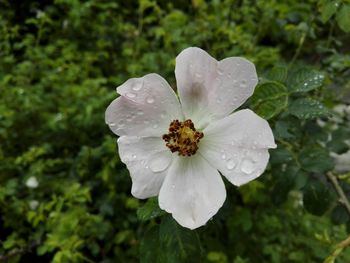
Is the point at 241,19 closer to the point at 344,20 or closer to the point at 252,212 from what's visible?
the point at 252,212

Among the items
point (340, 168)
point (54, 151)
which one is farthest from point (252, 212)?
point (54, 151)

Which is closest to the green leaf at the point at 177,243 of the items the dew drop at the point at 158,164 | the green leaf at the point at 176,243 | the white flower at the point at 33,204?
the green leaf at the point at 176,243

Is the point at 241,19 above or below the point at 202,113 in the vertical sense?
below

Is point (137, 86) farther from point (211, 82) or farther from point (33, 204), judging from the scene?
point (33, 204)

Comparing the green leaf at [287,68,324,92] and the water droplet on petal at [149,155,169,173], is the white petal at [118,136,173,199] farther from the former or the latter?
the green leaf at [287,68,324,92]

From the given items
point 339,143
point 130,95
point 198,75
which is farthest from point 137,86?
point 339,143

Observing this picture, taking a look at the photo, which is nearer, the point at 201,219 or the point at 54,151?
the point at 201,219

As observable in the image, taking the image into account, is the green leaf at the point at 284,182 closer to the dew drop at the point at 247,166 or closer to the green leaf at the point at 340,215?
the green leaf at the point at 340,215
